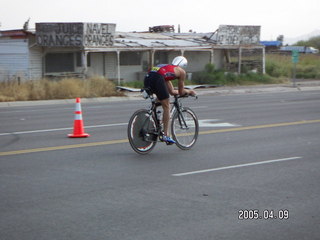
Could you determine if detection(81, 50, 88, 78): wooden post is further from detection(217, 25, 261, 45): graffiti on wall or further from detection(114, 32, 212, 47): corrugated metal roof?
detection(217, 25, 261, 45): graffiti on wall

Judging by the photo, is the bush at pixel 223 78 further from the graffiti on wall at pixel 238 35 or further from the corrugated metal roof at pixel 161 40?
the graffiti on wall at pixel 238 35

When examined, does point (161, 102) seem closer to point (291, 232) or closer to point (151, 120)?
point (151, 120)

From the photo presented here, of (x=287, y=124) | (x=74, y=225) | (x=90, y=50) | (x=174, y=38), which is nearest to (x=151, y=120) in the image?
(x=74, y=225)

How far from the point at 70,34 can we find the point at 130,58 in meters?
6.13

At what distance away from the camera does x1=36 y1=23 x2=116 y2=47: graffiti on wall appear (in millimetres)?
33312

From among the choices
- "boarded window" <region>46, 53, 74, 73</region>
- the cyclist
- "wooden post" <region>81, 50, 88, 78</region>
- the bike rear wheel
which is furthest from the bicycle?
"boarded window" <region>46, 53, 74, 73</region>

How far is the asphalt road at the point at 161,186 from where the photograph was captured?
6117 mm

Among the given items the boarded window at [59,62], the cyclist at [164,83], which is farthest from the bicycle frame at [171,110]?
the boarded window at [59,62]

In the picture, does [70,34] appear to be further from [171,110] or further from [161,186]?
[161,186]

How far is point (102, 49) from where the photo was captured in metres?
34.6

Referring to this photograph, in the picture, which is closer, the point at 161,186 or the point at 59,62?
the point at 161,186

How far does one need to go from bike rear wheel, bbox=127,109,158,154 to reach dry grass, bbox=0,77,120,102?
16924 mm

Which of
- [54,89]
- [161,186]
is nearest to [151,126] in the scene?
[161,186]

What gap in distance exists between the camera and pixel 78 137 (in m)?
12.8
